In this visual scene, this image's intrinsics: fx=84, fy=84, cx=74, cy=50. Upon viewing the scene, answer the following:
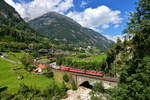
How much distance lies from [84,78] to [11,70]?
1518 inches

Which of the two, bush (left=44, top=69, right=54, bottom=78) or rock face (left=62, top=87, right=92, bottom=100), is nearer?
rock face (left=62, top=87, right=92, bottom=100)

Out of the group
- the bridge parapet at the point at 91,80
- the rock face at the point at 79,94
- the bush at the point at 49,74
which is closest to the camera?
the bridge parapet at the point at 91,80

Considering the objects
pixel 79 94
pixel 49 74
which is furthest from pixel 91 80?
pixel 49 74

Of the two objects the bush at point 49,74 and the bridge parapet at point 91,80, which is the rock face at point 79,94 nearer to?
the bridge parapet at point 91,80

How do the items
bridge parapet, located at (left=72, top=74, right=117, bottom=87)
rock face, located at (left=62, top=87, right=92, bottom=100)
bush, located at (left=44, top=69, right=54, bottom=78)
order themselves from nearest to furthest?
bridge parapet, located at (left=72, top=74, right=117, bottom=87), rock face, located at (left=62, top=87, right=92, bottom=100), bush, located at (left=44, top=69, right=54, bottom=78)

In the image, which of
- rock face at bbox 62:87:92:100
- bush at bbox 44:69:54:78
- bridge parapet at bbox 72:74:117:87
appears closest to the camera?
bridge parapet at bbox 72:74:117:87

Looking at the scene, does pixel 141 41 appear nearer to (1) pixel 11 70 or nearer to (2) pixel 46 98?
(2) pixel 46 98

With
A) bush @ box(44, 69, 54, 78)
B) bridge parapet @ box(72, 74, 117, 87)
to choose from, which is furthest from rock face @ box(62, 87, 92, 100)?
bush @ box(44, 69, 54, 78)

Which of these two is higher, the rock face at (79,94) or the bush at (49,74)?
the bush at (49,74)

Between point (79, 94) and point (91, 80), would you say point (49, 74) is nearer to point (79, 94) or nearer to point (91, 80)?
point (79, 94)

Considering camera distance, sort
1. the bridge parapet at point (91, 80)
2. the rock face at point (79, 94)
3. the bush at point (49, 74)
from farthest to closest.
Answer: the bush at point (49, 74)
the rock face at point (79, 94)
the bridge parapet at point (91, 80)

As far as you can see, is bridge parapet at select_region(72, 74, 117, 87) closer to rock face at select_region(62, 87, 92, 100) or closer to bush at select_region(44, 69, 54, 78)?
rock face at select_region(62, 87, 92, 100)

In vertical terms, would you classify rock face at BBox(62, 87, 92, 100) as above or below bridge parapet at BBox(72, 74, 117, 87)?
below

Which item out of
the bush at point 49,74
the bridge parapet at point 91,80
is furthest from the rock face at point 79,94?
the bush at point 49,74
